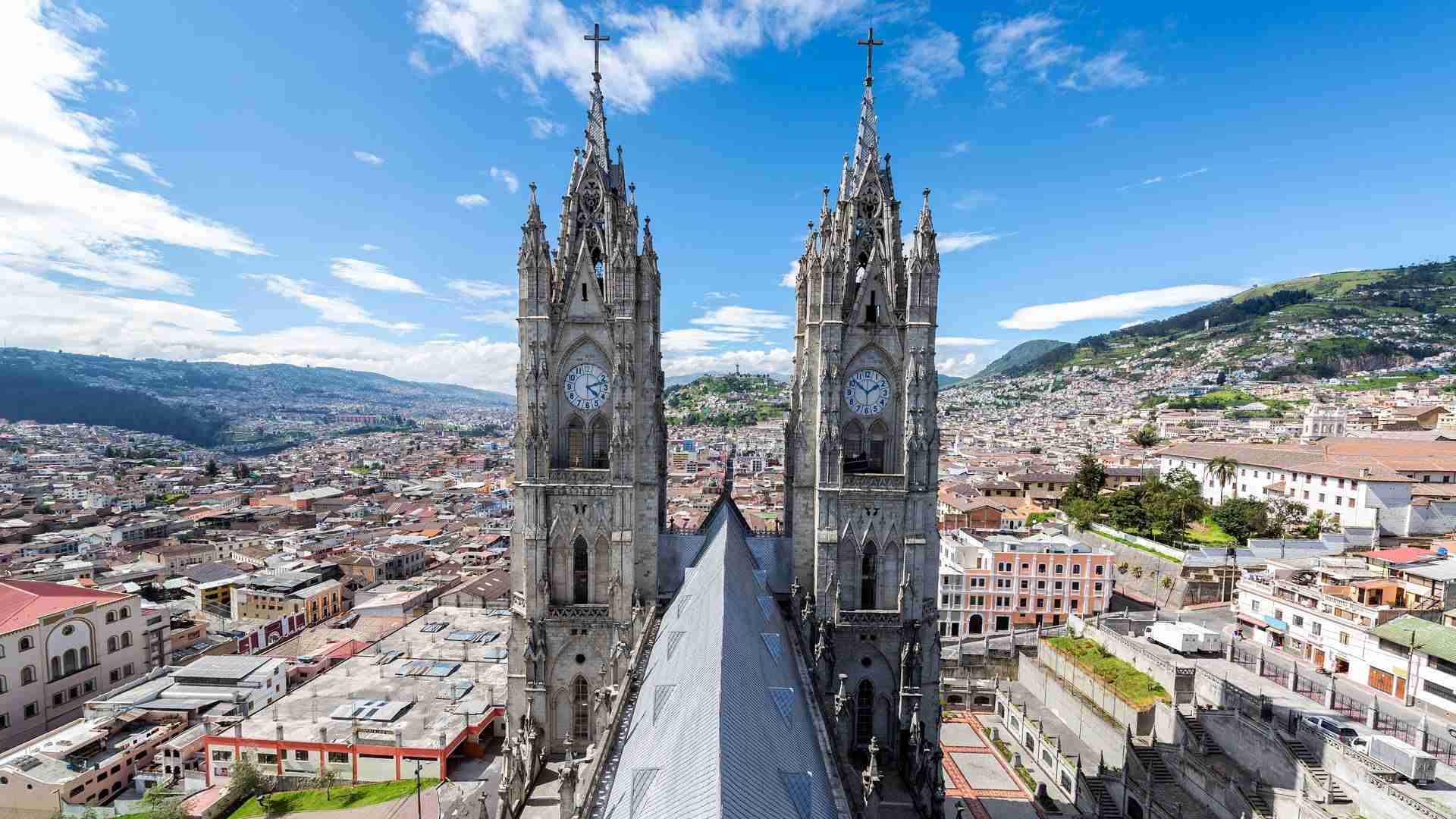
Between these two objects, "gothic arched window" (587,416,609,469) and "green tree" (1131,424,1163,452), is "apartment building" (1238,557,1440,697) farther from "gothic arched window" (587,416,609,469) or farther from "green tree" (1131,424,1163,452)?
"green tree" (1131,424,1163,452)

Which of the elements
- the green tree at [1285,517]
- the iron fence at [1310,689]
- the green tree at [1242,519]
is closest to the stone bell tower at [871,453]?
the iron fence at [1310,689]

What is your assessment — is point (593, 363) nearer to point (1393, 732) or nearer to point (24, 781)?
point (24, 781)

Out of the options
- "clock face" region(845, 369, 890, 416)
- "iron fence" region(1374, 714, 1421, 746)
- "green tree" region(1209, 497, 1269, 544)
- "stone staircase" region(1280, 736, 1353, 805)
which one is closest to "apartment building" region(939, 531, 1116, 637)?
"green tree" region(1209, 497, 1269, 544)

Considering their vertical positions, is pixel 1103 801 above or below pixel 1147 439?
below

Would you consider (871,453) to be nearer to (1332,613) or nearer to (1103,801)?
(1103,801)

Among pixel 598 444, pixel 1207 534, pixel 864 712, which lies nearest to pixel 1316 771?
pixel 864 712

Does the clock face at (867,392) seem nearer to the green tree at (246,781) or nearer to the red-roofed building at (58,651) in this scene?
the green tree at (246,781)

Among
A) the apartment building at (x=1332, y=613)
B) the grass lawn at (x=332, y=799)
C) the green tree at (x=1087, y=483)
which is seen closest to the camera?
the grass lawn at (x=332, y=799)
